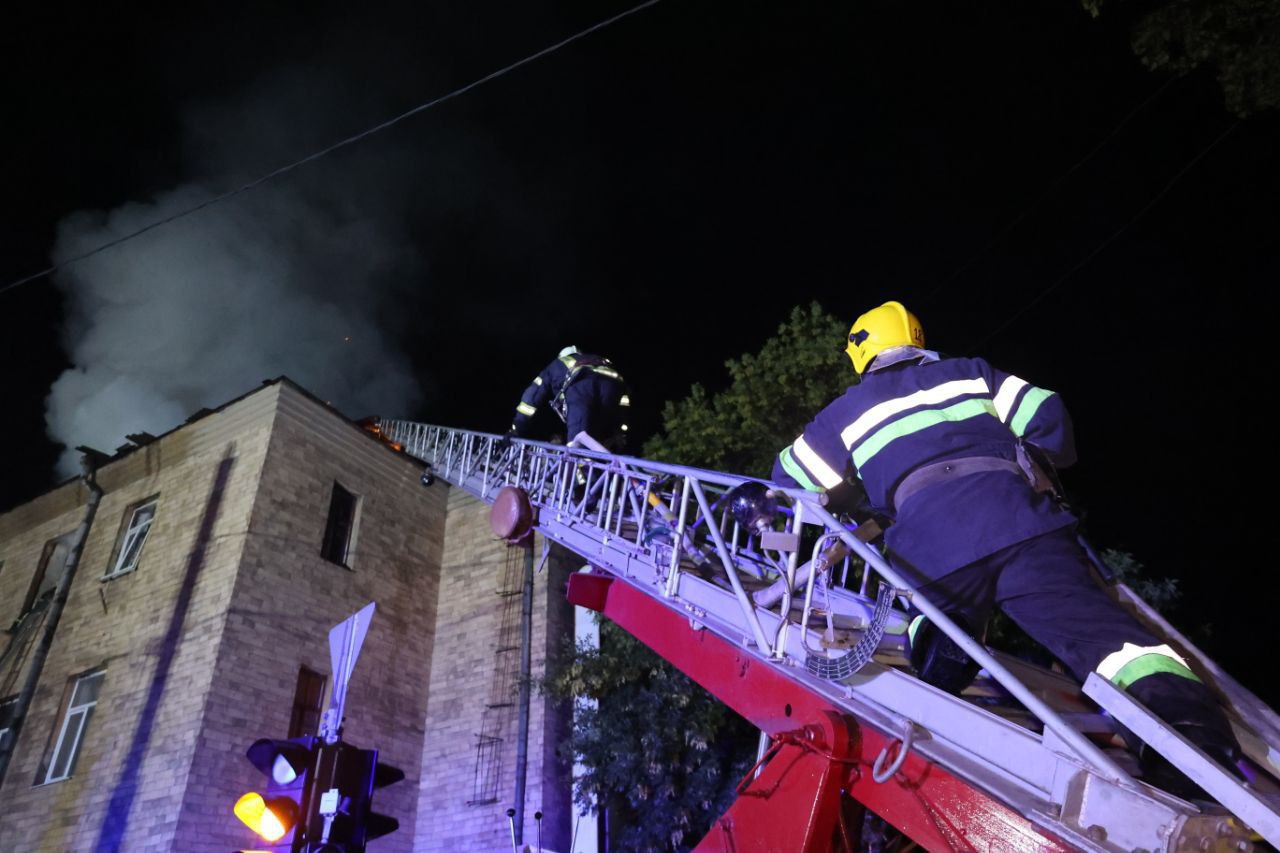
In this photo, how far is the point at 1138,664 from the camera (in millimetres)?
2322

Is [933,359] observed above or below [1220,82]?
below

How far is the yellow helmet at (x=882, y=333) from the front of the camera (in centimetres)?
355

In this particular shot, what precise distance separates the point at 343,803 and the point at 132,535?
31.2ft

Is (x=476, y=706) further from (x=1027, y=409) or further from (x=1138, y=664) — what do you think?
(x=1138, y=664)

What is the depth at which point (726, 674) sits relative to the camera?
3.64m

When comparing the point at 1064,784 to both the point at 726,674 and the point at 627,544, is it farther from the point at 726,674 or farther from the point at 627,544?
the point at 627,544

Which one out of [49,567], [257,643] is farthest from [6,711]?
[257,643]

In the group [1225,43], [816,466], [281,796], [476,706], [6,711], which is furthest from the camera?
[6,711]

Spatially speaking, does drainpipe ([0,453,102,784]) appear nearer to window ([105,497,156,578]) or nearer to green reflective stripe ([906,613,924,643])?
window ([105,497,156,578])

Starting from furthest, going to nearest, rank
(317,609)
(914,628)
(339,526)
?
(339,526), (317,609), (914,628)

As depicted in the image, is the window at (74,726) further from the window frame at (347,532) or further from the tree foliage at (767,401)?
the tree foliage at (767,401)

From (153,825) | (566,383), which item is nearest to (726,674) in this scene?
(566,383)

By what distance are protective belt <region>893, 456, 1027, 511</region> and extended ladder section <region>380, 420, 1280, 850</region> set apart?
0.94 feet

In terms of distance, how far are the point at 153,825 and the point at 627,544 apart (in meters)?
6.41
